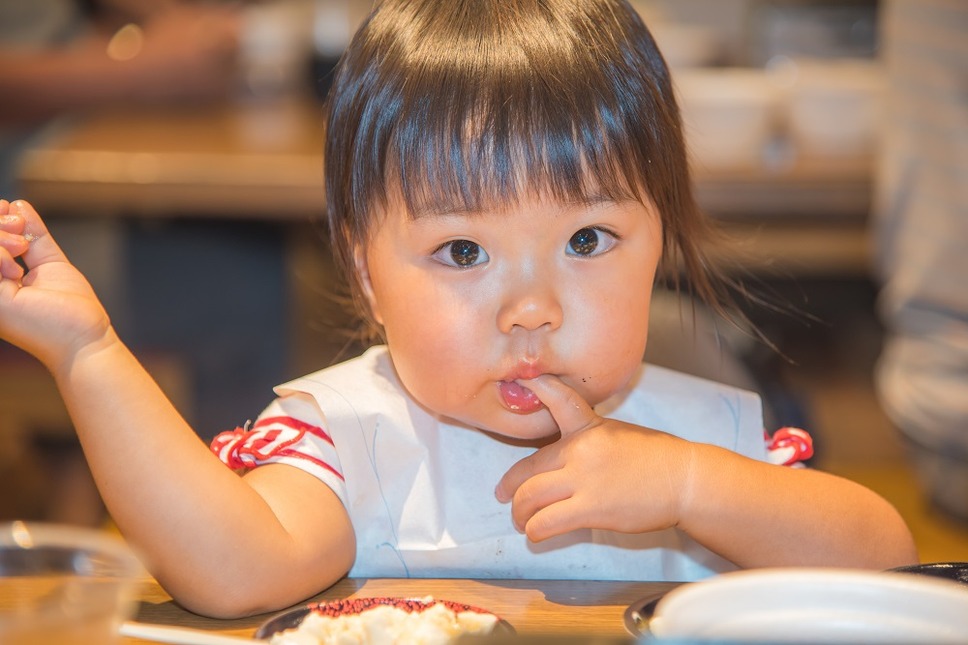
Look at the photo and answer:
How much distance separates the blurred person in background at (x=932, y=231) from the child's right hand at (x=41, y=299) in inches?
55.4

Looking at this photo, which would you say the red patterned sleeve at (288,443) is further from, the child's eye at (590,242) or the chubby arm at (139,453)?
the child's eye at (590,242)

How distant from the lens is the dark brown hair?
96 cm

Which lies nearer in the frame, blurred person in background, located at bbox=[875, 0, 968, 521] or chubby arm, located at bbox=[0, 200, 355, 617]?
chubby arm, located at bbox=[0, 200, 355, 617]

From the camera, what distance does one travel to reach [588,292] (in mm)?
973

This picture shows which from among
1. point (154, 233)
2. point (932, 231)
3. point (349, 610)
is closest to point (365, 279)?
point (349, 610)

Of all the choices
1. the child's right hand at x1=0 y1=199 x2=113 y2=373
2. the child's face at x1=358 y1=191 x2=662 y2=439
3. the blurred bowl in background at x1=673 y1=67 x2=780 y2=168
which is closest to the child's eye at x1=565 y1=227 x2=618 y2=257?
the child's face at x1=358 y1=191 x2=662 y2=439

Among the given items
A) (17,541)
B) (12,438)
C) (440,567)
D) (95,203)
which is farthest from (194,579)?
(95,203)

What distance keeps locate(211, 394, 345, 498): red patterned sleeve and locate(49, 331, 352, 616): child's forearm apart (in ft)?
0.39

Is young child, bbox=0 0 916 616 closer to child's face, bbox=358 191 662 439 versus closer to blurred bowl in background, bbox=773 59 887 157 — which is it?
child's face, bbox=358 191 662 439

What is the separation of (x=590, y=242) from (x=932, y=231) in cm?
109

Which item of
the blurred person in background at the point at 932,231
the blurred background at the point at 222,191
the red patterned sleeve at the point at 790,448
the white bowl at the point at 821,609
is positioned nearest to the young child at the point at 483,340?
the red patterned sleeve at the point at 790,448

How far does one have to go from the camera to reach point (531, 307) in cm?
93

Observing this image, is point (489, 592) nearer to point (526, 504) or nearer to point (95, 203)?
point (526, 504)

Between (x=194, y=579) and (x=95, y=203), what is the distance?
1750 millimetres
